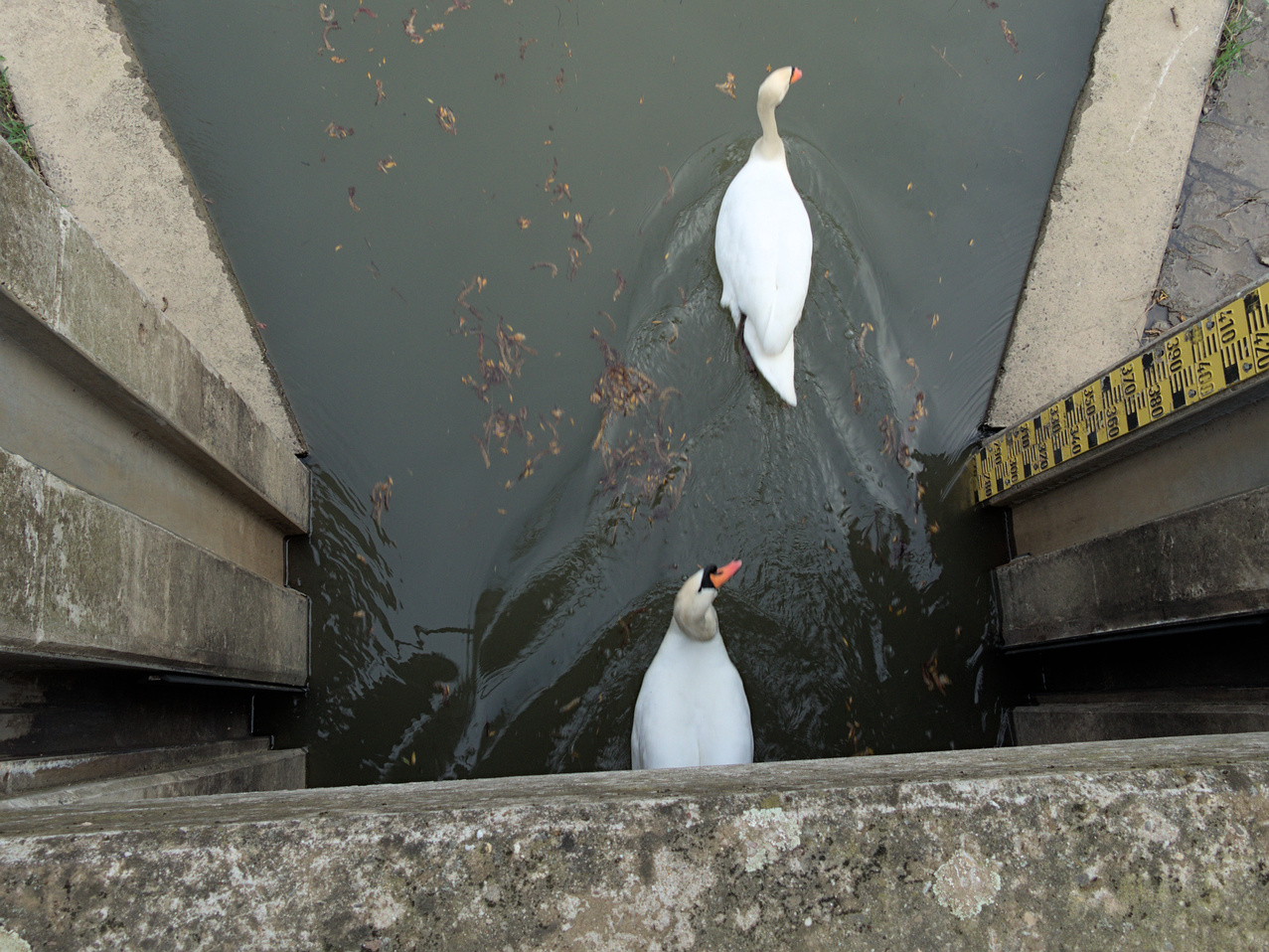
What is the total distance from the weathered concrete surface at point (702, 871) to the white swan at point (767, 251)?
2.49 meters

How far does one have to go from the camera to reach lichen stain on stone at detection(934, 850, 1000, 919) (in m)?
1.41

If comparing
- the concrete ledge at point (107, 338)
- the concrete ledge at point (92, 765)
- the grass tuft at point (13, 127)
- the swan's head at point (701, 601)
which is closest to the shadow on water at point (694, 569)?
the swan's head at point (701, 601)

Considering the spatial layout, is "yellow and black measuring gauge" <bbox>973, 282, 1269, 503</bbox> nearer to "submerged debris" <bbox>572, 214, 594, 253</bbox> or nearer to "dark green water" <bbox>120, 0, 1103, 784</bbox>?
"dark green water" <bbox>120, 0, 1103, 784</bbox>

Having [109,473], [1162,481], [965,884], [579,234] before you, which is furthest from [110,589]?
[1162,481]

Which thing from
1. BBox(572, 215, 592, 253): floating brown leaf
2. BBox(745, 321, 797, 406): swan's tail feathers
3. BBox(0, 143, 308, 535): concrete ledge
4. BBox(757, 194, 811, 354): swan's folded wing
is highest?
BBox(572, 215, 592, 253): floating brown leaf

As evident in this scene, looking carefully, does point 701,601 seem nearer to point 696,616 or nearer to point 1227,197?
point 696,616

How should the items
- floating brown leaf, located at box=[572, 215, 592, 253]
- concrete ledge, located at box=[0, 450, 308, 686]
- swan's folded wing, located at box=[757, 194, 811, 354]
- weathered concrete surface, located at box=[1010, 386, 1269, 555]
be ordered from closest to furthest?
concrete ledge, located at box=[0, 450, 308, 686] < weathered concrete surface, located at box=[1010, 386, 1269, 555] < swan's folded wing, located at box=[757, 194, 811, 354] < floating brown leaf, located at box=[572, 215, 592, 253]

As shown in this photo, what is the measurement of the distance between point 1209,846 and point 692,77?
4270 mm

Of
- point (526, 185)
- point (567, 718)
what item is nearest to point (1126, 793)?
point (567, 718)

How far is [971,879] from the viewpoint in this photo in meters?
1.42

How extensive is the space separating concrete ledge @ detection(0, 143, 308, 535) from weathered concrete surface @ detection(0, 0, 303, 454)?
92 cm

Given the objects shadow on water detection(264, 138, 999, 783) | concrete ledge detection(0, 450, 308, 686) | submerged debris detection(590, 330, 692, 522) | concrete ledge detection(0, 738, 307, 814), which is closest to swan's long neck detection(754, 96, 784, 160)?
shadow on water detection(264, 138, 999, 783)

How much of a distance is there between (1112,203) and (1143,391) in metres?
2.09

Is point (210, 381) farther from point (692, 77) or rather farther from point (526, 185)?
point (692, 77)
